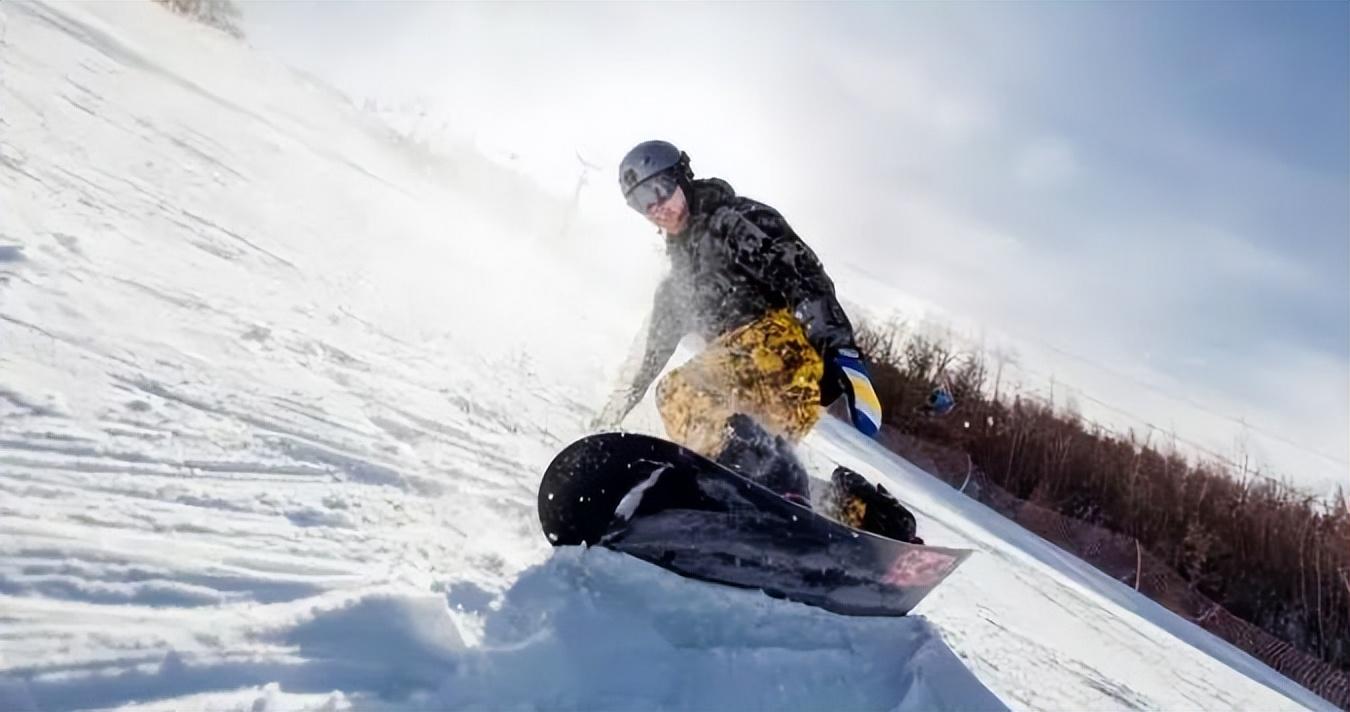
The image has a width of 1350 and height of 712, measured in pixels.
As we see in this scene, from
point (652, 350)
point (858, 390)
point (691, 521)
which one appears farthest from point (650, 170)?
point (691, 521)

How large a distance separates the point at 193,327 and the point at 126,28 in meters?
10.3

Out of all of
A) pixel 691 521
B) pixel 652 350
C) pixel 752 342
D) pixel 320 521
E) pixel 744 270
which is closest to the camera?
pixel 320 521

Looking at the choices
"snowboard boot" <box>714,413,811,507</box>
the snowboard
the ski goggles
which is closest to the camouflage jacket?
the ski goggles

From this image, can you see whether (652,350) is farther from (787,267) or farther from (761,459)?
(761,459)

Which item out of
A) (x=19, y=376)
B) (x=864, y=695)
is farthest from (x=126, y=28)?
(x=864, y=695)

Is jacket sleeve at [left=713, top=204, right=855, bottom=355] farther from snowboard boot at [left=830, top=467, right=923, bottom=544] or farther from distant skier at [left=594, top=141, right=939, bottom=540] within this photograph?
snowboard boot at [left=830, top=467, right=923, bottom=544]

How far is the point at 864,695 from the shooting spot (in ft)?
7.26

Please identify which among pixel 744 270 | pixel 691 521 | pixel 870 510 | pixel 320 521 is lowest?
pixel 320 521

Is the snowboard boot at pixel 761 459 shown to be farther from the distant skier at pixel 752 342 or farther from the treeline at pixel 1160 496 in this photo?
the treeline at pixel 1160 496

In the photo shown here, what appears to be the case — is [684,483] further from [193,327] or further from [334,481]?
[193,327]

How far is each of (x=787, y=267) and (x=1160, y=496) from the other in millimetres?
8319

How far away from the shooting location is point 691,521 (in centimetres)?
238

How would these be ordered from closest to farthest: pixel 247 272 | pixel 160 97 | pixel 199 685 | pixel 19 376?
1. pixel 199 685
2. pixel 19 376
3. pixel 247 272
4. pixel 160 97

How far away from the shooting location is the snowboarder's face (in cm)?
315
